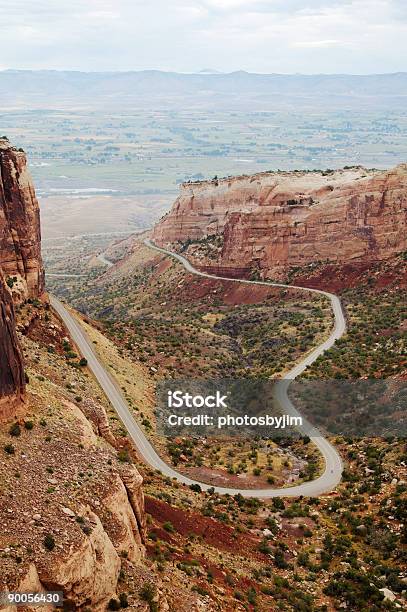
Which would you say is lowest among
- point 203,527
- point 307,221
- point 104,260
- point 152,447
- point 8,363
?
point 104,260

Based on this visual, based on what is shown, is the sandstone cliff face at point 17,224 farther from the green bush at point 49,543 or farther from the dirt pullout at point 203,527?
the green bush at point 49,543

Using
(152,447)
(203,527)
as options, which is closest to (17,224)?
(152,447)

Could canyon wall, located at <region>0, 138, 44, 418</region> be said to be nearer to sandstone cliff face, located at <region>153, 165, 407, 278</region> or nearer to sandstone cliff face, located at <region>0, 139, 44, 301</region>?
sandstone cliff face, located at <region>0, 139, 44, 301</region>

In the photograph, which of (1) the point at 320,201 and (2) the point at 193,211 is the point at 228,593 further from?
(2) the point at 193,211

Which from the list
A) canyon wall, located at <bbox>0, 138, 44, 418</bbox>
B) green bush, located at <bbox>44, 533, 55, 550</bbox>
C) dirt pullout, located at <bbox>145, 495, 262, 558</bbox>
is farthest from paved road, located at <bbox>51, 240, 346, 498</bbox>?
green bush, located at <bbox>44, 533, 55, 550</bbox>

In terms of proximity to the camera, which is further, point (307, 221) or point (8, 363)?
point (307, 221)

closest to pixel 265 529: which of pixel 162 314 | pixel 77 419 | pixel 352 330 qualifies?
pixel 77 419

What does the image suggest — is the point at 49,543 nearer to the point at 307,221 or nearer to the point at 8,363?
the point at 8,363
